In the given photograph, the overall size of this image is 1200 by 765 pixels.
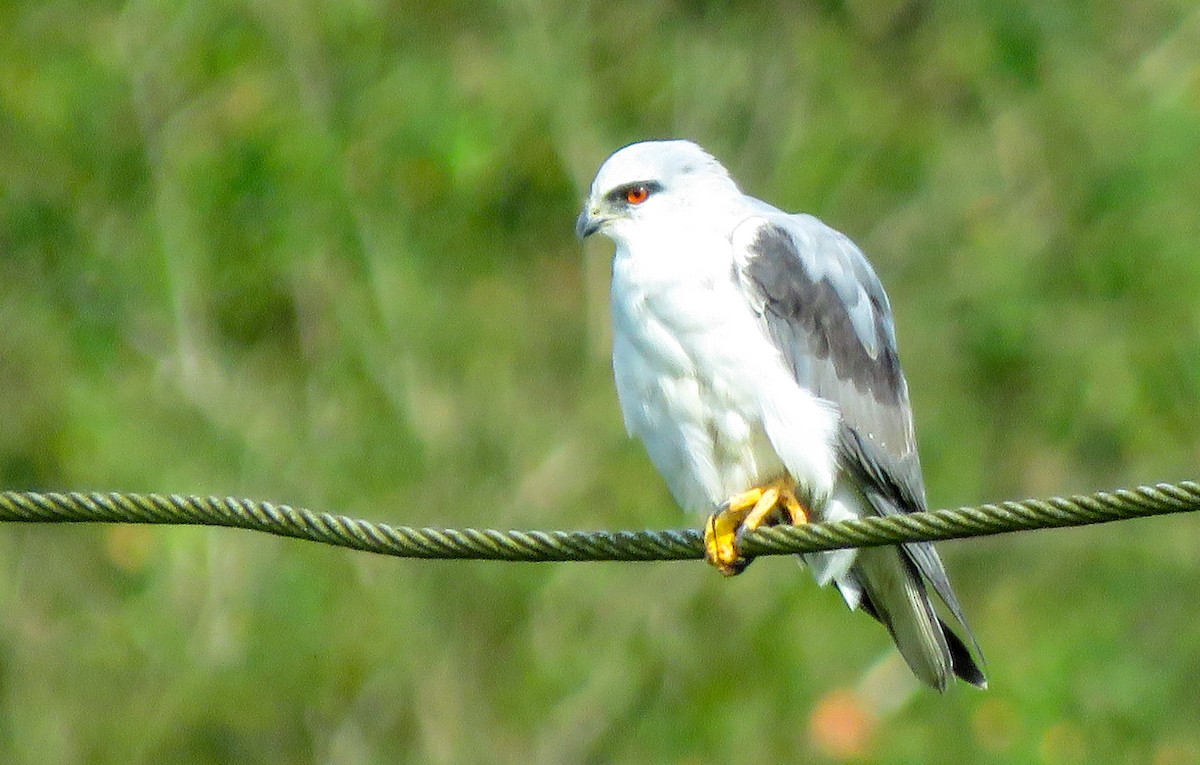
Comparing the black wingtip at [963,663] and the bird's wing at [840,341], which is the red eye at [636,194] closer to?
the bird's wing at [840,341]

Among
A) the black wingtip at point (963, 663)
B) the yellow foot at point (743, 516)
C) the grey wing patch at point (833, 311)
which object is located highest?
the grey wing patch at point (833, 311)

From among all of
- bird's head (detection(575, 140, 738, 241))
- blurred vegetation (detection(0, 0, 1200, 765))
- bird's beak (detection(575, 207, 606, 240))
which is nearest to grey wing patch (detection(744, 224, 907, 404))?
bird's head (detection(575, 140, 738, 241))

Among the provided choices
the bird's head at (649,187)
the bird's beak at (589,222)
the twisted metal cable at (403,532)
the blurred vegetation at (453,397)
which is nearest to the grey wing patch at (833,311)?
the bird's head at (649,187)

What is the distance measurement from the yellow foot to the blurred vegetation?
3.79 metres

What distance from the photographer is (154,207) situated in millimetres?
8719

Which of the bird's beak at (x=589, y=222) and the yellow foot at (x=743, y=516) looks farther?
the bird's beak at (x=589, y=222)

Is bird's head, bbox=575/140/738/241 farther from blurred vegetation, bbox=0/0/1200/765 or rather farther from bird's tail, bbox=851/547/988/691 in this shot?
blurred vegetation, bbox=0/0/1200/765

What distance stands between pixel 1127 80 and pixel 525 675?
5435 mm

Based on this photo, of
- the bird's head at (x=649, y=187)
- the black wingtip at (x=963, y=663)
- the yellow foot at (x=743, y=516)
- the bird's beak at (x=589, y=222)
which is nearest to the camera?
the yellow foot at (x=743, y=516)

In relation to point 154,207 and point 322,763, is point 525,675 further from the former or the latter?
Answer: point 154,207

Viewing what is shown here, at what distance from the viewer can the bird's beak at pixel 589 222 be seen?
4750 mm

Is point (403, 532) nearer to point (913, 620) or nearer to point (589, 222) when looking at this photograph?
point (589, 222)

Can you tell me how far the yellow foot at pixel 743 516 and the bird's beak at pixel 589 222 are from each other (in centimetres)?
85

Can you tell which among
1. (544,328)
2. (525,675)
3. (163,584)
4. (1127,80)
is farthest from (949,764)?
(1127,80)
